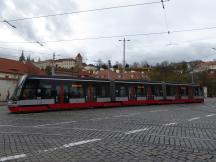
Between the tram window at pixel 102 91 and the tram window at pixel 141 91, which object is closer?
the tram window at pixel 102 91

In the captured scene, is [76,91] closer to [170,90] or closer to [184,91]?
[170,90]

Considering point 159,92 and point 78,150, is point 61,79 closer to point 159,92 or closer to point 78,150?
point 159,92

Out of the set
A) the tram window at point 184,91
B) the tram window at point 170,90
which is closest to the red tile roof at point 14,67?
the tram window at point 170,90

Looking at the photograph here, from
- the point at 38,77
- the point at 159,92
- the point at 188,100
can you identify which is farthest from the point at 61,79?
the point at 188,100

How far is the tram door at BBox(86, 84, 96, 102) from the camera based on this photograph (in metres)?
30.4

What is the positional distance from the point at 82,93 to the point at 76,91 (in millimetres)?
779

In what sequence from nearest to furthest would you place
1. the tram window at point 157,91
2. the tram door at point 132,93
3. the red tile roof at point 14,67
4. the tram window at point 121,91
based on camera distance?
the tram window at point 121,91 < the tram door at point 132,93 < the tram window at point 157,91 < the red tile roof at point 14,67

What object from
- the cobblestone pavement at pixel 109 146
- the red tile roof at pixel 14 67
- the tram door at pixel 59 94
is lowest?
the cobblestone pavement at pixel 109 146

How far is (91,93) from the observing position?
3072cm

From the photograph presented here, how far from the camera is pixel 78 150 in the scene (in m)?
8.41

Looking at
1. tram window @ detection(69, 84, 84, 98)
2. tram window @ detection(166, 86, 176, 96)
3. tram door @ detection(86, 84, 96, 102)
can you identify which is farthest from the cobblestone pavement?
tram window @ detection(166, 86, 176, 96)

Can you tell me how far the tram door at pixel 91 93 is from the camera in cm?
3036

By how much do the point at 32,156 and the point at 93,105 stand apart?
76.1 ft

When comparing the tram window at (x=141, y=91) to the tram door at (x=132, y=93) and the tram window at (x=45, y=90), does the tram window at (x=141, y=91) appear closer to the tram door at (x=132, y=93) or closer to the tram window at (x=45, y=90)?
the tram door at (x=132, y=93)
